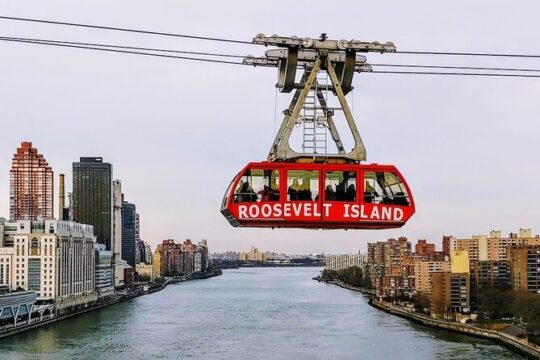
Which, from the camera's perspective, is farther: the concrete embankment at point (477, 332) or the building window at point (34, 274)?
the building window at point (34, 274)

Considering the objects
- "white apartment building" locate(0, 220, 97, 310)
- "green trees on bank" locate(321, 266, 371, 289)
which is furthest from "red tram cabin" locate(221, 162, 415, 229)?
"green trees on bank" locate(321, 266, 371, 289)

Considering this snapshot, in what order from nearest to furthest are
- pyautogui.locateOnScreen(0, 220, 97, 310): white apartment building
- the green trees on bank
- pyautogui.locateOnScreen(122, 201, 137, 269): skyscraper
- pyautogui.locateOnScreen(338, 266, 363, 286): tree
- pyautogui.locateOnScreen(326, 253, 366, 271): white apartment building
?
pyautogui.locateOnScreen(0, 220, 97, 310): white apartment building → the green trees on bank → pyautogui.locateOnScreen(338, 266, 363, 286): tree → pyautogui.locateOnScreen(122, 201, 137, 269): skyscraper → pyautogui.locateOnScreen(326, 253, 366, 271): white apartment building

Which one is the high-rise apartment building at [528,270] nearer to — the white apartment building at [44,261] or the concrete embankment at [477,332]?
the concrete embankment at [477,332]

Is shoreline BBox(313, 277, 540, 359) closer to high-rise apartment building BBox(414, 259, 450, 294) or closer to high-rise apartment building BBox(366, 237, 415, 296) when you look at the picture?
high-rise apartment building BBox(414, 259, 450, 294)

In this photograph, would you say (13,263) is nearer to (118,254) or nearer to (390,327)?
(390,327)

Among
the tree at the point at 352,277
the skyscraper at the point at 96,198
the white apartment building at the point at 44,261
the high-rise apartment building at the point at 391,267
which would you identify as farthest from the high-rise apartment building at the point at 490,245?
the skyscraper at the point at 96,198

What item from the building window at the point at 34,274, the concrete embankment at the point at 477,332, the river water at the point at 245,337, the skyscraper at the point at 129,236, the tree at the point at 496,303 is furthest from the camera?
the skyscraper at the point at 129,236
